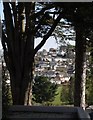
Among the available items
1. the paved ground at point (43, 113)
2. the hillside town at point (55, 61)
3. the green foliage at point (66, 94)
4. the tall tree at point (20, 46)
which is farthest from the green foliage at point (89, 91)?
the paved ground at point (43, 113)

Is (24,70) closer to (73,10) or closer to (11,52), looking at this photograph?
(11,52)

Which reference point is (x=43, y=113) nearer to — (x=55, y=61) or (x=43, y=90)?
(x=55, y=61)

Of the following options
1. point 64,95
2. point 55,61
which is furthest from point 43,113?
point 64,95

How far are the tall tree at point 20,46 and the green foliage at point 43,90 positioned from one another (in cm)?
518

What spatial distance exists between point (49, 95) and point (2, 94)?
1186cm

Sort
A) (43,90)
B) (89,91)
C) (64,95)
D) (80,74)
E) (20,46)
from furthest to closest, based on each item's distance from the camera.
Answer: (64,95), (43,90), (89,91), (80,74), (20,46)

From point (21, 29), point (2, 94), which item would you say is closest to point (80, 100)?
point (21, 29)

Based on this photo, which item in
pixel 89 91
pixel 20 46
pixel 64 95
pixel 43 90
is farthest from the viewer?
pixel 64 95

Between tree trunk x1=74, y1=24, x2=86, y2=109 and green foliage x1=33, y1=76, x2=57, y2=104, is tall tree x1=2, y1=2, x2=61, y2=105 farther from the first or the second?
green foliage x1=33, y1=76, x2=57, y2=104

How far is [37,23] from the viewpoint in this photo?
8516mm

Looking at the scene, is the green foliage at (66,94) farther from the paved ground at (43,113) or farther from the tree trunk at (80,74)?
the paved ground at (43,113)

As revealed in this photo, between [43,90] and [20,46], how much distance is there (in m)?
7.95

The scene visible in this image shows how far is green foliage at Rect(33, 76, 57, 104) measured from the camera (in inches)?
577

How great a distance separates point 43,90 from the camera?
16.6 m
